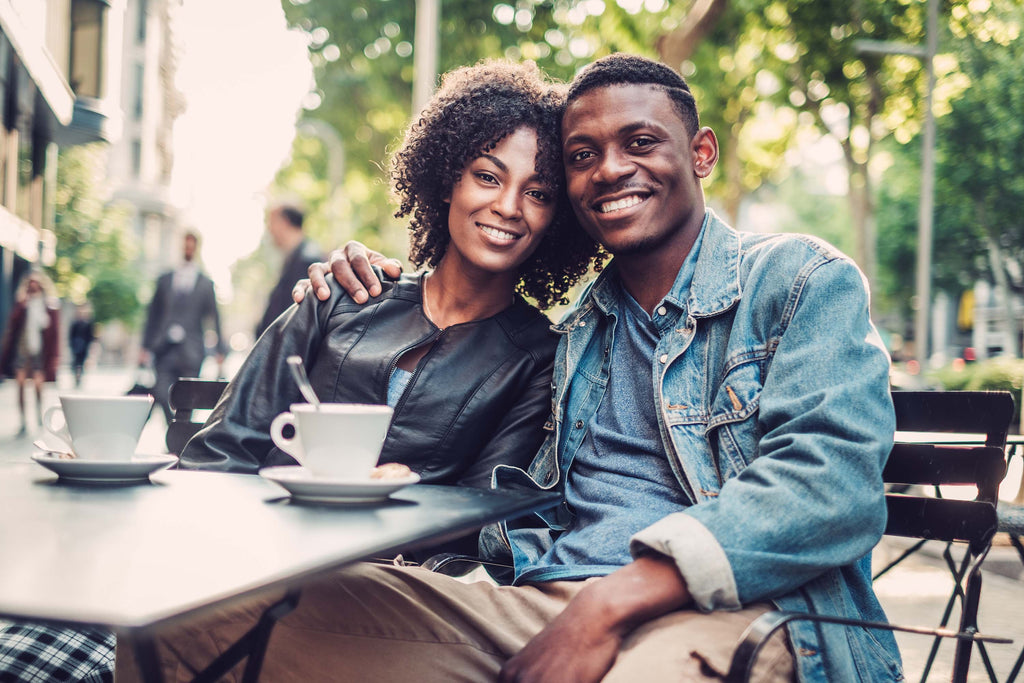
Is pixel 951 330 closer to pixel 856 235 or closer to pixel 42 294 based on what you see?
pixel 856 235

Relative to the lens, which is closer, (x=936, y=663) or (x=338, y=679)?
(x=338, y=679)

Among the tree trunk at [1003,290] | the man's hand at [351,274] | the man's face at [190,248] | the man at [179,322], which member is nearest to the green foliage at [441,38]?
the man's face at [190,248]

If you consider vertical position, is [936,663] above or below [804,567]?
below

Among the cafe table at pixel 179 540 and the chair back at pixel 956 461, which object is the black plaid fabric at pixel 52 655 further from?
the chair back at pixel 956 461

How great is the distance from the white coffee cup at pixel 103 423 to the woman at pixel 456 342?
54 centimetres

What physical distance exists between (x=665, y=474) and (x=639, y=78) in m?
1.11

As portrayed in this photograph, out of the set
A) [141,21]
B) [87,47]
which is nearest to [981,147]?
[87,47]

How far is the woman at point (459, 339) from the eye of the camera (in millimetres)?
2691

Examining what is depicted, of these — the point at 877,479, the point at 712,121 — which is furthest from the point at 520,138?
the point at 712,121

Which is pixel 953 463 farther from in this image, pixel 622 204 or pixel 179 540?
pixel 179 540

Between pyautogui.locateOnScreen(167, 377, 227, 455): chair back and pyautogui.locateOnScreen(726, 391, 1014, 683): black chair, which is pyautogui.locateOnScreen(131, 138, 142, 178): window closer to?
pyautogui.locateOnScreen(167, 377, 227, 455): chair back

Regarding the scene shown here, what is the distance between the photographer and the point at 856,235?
57.2 feet

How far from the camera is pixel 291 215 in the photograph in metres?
8.33

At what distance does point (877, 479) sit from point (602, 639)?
63 centimetres
